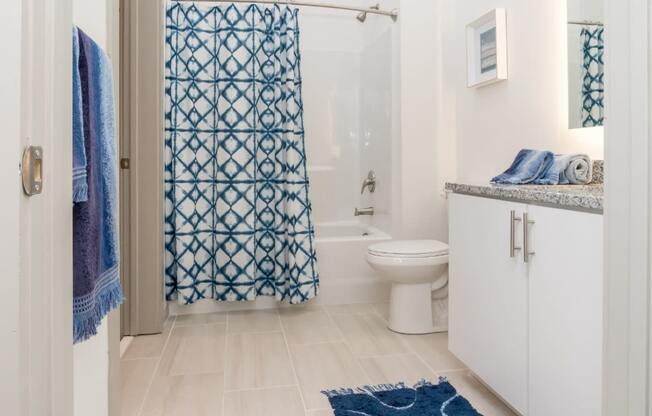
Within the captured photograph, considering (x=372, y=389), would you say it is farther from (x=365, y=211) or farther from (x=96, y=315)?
(x=365, y=211)

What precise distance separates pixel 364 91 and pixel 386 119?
61cm

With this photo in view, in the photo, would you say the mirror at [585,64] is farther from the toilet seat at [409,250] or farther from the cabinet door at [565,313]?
the toilet seat at [409,250]

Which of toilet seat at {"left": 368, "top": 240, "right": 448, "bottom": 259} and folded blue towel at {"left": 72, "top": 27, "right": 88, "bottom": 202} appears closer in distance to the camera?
folded blue towel at {"left": 72, "top": 27, "right": 88, "bottom": 202}

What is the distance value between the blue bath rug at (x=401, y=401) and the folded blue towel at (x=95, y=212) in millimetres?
984

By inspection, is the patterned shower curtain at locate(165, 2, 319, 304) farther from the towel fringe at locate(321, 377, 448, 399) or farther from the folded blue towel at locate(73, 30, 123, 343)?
the folded blue towel at locate(73, 30, 123, 343)

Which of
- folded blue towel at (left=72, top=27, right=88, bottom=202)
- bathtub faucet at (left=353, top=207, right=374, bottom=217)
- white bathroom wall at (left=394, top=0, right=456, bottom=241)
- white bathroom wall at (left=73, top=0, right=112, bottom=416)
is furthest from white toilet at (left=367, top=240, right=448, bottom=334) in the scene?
folded blue towel at (left=72, top=27, right=88, bottom=202)

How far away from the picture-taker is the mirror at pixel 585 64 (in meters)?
1.84

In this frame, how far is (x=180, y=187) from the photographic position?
2.75m

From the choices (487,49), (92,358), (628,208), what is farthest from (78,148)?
(487,49)

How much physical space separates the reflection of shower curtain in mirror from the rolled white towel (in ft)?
0.62

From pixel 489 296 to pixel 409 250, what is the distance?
0.79 m

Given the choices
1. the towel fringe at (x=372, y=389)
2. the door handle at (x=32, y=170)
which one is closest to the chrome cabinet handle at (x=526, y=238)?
the towel fringe at (x=372, y=389)

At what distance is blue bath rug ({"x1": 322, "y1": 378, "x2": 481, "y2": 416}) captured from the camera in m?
1.69

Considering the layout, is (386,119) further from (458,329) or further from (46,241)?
(46,241)
